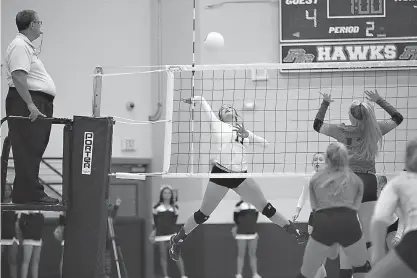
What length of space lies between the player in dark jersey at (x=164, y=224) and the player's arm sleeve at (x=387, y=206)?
8.38m

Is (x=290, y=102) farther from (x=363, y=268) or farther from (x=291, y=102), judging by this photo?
(x=363, y=268)

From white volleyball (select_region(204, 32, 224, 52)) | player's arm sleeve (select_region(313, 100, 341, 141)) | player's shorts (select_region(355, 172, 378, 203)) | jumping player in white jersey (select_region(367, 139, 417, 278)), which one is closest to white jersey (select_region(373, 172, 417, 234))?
jumping player in white jersey (select_region(367, 139, 417, 278))

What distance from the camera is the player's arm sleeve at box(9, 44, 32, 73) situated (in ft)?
22.1

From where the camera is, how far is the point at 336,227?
231 inches

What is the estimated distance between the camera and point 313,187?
236 inches

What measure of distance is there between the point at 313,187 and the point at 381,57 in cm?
704

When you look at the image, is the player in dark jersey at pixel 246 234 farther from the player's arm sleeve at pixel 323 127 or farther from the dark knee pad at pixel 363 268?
the dark knee pad at pixel 363 268

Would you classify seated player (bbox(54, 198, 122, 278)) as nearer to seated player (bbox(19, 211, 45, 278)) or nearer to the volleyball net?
seated player (bbox(19, 211, 45, 278))

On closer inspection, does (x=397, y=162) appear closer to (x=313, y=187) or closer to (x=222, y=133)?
(x=222, y=133)

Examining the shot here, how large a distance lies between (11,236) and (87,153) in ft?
19.3

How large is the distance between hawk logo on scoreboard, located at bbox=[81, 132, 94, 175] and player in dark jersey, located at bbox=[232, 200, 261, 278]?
19.4ft

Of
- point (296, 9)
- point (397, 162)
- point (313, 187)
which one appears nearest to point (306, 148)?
point (397, 162)

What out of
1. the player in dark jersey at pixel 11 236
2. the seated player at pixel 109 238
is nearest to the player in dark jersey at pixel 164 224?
the seated player at pixel 109 238

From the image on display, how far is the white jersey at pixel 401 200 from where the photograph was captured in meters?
4.53
